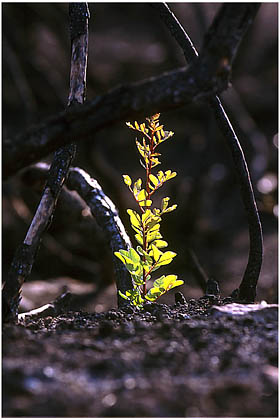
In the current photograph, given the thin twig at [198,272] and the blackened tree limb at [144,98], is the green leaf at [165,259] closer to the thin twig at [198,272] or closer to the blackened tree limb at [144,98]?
the blackened tree limb at [144,98]

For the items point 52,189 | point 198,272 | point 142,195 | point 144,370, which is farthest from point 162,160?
point 144,370

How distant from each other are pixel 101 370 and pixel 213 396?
0.71 feet

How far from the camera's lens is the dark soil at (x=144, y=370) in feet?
3.23

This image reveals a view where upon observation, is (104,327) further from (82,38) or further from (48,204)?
(82,38)

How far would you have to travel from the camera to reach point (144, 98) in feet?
3.92

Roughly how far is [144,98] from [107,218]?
827mm

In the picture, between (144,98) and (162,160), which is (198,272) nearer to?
(144,98)

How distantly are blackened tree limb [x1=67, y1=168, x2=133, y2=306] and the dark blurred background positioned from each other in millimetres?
509

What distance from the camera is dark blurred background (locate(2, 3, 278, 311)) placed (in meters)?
4.98

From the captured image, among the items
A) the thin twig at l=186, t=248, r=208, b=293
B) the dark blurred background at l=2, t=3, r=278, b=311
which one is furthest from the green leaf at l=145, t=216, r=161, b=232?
the thin twig at l=186, t=248, r=208, b=293

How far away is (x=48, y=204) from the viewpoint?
1.55 meters

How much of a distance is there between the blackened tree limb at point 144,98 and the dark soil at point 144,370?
15.8 inches

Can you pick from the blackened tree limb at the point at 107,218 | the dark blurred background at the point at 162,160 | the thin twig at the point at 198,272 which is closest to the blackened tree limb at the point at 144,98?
the blackened tree limb at the point at 107,218

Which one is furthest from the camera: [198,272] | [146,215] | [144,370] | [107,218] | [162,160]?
[162,160]
